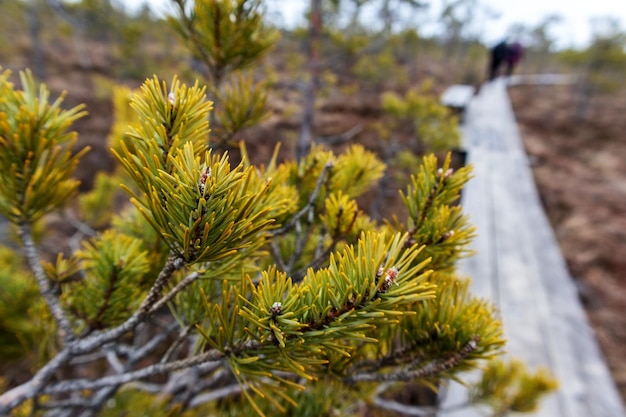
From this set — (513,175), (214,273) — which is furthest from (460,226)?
(513,175)

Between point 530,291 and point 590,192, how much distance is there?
21.1ft

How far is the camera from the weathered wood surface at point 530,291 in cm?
214

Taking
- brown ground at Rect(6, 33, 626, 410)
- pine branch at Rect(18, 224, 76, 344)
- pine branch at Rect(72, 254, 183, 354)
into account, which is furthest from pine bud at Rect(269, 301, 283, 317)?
brown ground at Rect(6, 33, 626, 410)

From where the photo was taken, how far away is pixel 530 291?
2.77m

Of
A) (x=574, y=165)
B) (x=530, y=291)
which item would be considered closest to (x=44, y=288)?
(x=530, y=291)

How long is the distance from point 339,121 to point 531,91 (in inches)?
552

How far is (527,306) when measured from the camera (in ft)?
8.54

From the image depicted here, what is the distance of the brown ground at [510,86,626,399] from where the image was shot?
3.96m

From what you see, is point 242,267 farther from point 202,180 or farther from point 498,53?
point 498,53

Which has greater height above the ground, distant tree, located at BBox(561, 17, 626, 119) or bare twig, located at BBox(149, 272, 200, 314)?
distant tree, located at BBox(561, 17, 626, 119)

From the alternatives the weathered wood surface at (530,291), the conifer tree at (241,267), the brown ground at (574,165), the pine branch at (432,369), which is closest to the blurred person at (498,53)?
the brown ground at (574,165)

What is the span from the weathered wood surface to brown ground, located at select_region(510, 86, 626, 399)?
3.25 feet

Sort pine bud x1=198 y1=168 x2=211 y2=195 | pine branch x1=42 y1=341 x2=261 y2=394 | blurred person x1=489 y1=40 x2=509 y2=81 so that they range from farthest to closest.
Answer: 1. blurred person x1=489 y1=40 x2=509 y2=81
2. pine branch x1=42 y1=341 x2=261 y2=394
3. pine bud x1=198 y1=168 x2=211 y2=195

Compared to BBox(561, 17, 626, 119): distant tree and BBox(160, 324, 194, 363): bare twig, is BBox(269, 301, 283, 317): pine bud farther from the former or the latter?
BBox(561, 17, 626, 119): distant tree
